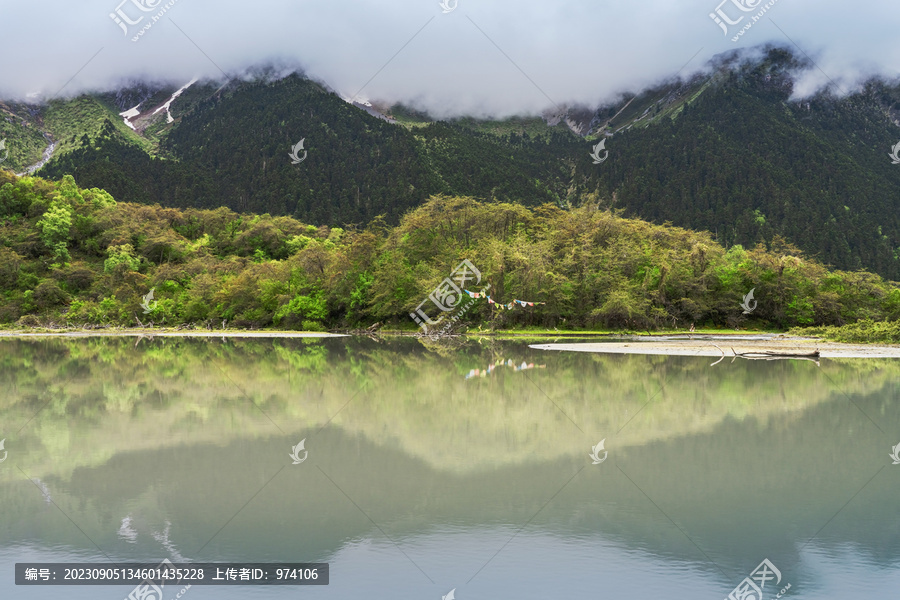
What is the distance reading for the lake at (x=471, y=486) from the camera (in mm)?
6844

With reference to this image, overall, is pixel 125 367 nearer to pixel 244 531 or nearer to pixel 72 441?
pixel 72 441

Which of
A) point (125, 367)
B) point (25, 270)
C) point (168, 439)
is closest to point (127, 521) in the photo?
point (168, 439)

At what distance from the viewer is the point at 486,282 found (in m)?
48.7

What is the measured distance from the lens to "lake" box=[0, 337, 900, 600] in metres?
6.84

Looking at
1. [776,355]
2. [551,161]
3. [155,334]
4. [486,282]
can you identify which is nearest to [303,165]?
[551,161]

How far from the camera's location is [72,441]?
479 inches

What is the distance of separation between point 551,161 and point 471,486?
134251 mm

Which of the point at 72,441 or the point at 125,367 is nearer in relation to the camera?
the point at 72,441

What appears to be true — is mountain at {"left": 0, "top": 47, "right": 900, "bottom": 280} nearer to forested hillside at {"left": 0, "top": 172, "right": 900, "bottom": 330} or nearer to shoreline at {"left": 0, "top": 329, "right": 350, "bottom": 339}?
forested hillside at {"left": 0, "top": 172, "right": 900, "bottom": 330}

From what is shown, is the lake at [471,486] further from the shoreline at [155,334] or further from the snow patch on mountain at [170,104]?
the snow patch on mountain at [170,104]

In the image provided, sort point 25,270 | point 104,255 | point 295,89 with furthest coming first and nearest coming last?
point 295,89
point 104,255
point 25,270

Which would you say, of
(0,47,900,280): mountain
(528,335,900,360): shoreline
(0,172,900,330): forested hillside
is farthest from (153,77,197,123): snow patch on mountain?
(528,335,900,360): shoreline

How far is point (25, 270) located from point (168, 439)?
61.0 metres

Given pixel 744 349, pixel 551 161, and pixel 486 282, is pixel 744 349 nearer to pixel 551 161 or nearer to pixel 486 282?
pixel 486 282
